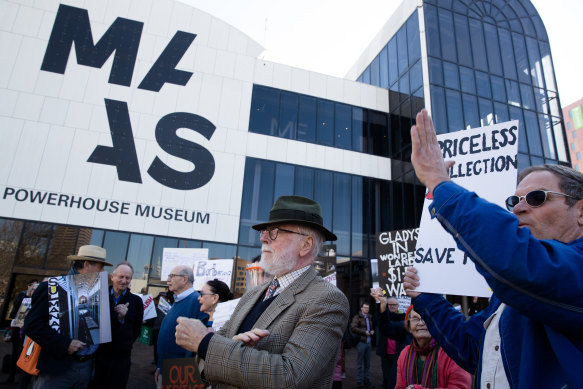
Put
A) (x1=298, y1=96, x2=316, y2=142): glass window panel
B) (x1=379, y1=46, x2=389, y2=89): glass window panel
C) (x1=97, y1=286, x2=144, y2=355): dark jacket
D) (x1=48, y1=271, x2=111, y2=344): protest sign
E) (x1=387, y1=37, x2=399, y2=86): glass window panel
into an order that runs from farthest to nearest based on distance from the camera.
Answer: (x1=379, y1=46, x2=389, y2=89): glass window panel
(x1=387, y1=37, x2=399, y2=86): glass window panel
(x1=298, y1=96, x2=316, y2=142): glass window panel
(x1=97, y1=286, x2=144, y2=355): dark jacket
(x1=48, y1=271, x2=111, y2=344): protest sign

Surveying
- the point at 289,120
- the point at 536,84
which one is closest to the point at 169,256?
the point at 289,120

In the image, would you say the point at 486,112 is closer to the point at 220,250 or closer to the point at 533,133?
the point at 533,133

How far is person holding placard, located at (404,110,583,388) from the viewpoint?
103 centimetres

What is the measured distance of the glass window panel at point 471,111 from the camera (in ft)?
52.8

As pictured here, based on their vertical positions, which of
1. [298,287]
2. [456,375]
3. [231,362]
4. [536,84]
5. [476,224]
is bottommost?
[456,375]

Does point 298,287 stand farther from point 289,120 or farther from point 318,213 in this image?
point 289,120

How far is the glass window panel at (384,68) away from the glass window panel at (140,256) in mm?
14118

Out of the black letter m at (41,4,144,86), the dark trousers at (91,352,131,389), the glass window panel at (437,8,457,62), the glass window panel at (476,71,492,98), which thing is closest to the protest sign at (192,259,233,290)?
the dark trousers at (91,352,131,389)

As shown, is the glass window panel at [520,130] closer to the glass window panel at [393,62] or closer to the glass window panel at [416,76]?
the glass window panel at [416,76]

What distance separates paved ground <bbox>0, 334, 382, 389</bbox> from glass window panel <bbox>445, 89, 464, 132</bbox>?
10460mm

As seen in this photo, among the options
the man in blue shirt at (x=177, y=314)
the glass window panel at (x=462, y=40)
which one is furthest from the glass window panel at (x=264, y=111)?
the man in blue shirt at (x=177, y=314)

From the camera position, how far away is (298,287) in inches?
82.6

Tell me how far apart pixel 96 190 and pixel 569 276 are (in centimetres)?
1446

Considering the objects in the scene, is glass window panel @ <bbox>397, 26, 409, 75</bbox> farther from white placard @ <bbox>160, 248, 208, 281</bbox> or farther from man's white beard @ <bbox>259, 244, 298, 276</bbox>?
man's white beard @ <bbox>259, 244, 298, 276</bbox>
